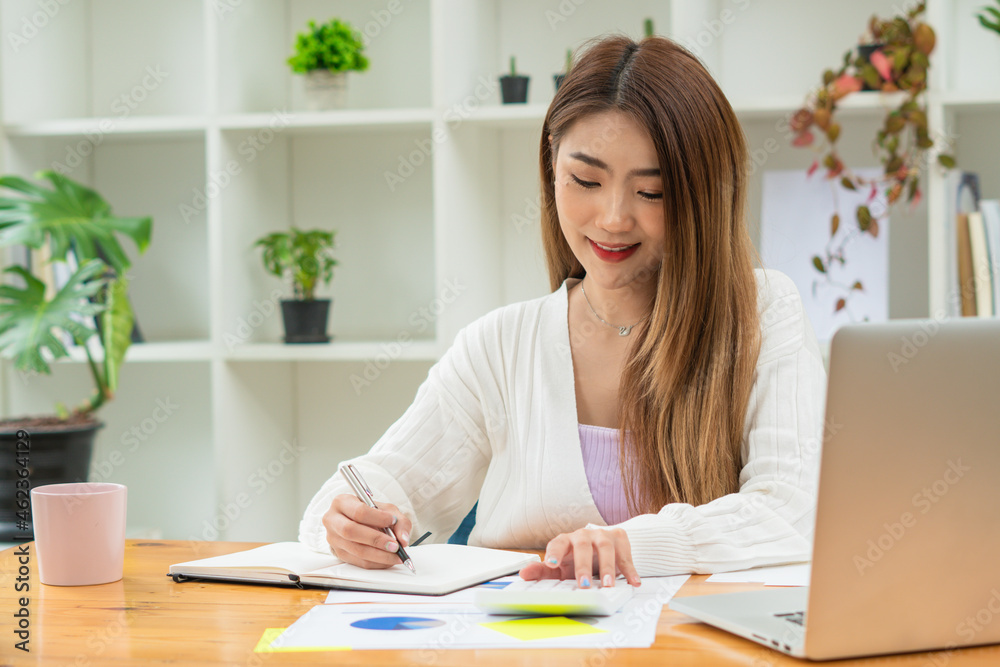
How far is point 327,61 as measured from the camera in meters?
2.37

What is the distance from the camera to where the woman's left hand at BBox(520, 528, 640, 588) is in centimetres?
100

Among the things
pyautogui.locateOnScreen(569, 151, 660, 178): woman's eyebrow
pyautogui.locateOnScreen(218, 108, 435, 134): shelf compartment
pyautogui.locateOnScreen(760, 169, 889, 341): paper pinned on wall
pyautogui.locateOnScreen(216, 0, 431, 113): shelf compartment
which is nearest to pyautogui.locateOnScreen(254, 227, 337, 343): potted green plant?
pyautogui.locateOnScreen(218, 108, 435, 134): shelf compartment

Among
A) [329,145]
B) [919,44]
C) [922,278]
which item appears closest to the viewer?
[919,44]

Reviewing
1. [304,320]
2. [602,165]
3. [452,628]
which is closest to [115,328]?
[304,320]

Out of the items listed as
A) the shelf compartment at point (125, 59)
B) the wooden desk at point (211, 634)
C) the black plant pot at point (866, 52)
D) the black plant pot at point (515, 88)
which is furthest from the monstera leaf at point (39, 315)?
the black plant pot at point (866, 52)

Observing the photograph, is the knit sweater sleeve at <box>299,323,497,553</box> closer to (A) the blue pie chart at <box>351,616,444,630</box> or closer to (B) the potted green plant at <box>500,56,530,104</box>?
(A) the blue pie chart at <box>351,616,444,630</box>

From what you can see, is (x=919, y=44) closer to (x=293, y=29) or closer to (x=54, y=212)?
(x=293, y=29)

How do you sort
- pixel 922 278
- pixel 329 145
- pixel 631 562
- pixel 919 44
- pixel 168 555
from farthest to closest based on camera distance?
pixel 329 145, pixel 922 278, pixel 919 44, pixel 168 555, pixel 631 562

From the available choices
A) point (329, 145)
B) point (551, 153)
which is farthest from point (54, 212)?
Result: point (551, 153)

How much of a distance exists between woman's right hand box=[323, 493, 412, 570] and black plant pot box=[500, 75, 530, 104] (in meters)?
1.38

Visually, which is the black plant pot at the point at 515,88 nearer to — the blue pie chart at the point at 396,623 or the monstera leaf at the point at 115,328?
the monstera leaf at the point at 115,328

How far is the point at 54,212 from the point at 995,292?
81.9 inches

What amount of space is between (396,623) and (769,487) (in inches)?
21.2

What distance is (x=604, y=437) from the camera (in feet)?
4.76
